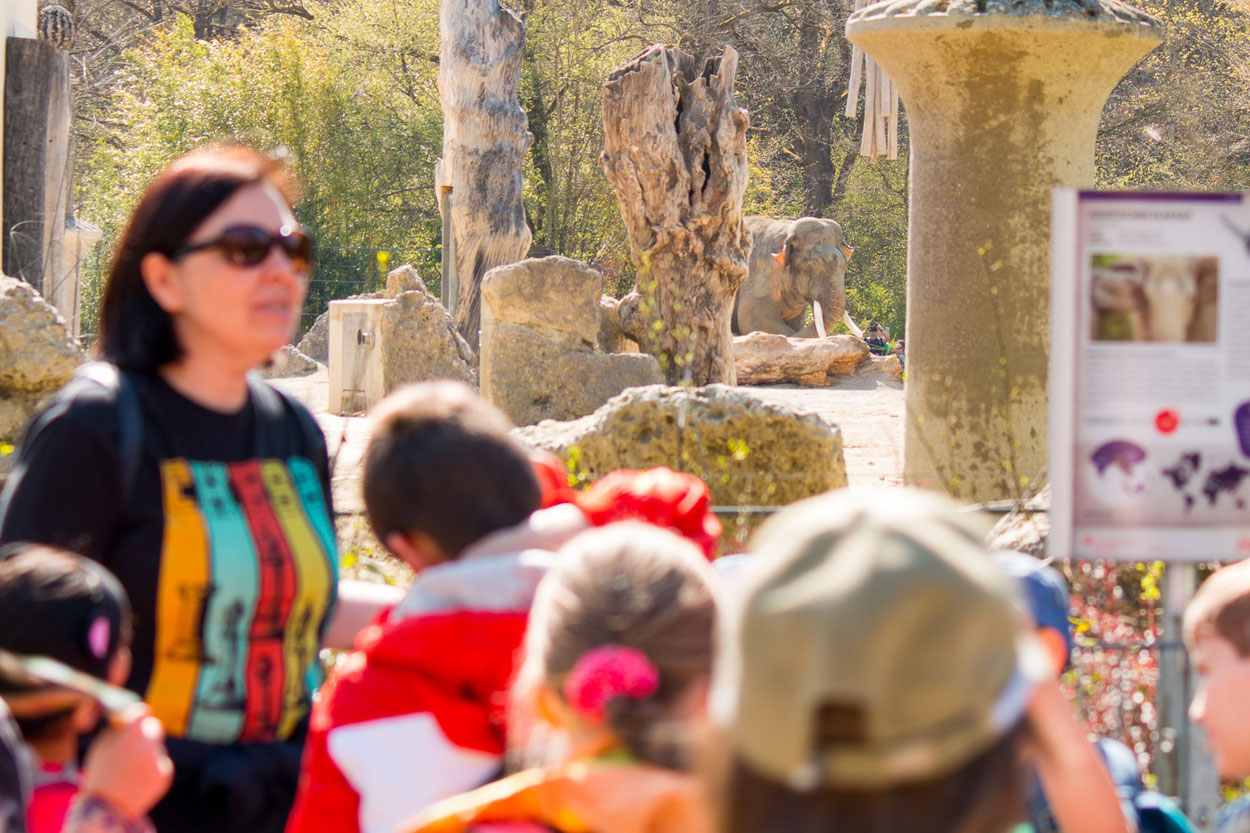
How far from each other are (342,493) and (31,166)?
3361 mm

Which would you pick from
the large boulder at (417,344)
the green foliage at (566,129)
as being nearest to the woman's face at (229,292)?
the large boulder at (417,344)

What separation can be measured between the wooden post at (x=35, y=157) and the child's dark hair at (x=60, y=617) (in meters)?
6.54

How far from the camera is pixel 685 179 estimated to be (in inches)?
424

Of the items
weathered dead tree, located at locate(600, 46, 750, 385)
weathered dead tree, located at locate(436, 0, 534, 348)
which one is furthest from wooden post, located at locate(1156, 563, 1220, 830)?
weathered dead tree, located at locate(436, 0, 534, 348)

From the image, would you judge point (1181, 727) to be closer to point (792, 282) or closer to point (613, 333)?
point (613, 333)

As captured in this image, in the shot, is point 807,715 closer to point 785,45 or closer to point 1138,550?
point 1138,550

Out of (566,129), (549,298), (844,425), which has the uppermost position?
(566,129)

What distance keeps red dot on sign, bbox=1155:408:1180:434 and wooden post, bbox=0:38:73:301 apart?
6516 millimetres

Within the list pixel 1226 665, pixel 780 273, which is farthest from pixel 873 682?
pixel 780 273

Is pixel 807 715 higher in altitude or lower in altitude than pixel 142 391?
lower

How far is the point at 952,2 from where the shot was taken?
5836 mm

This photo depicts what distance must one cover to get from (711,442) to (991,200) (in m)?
1.64

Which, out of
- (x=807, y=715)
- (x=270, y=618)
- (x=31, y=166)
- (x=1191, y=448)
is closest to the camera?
(x=807, y=715)

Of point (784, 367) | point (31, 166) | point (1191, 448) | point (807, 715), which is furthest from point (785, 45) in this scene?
point (807, 715)
